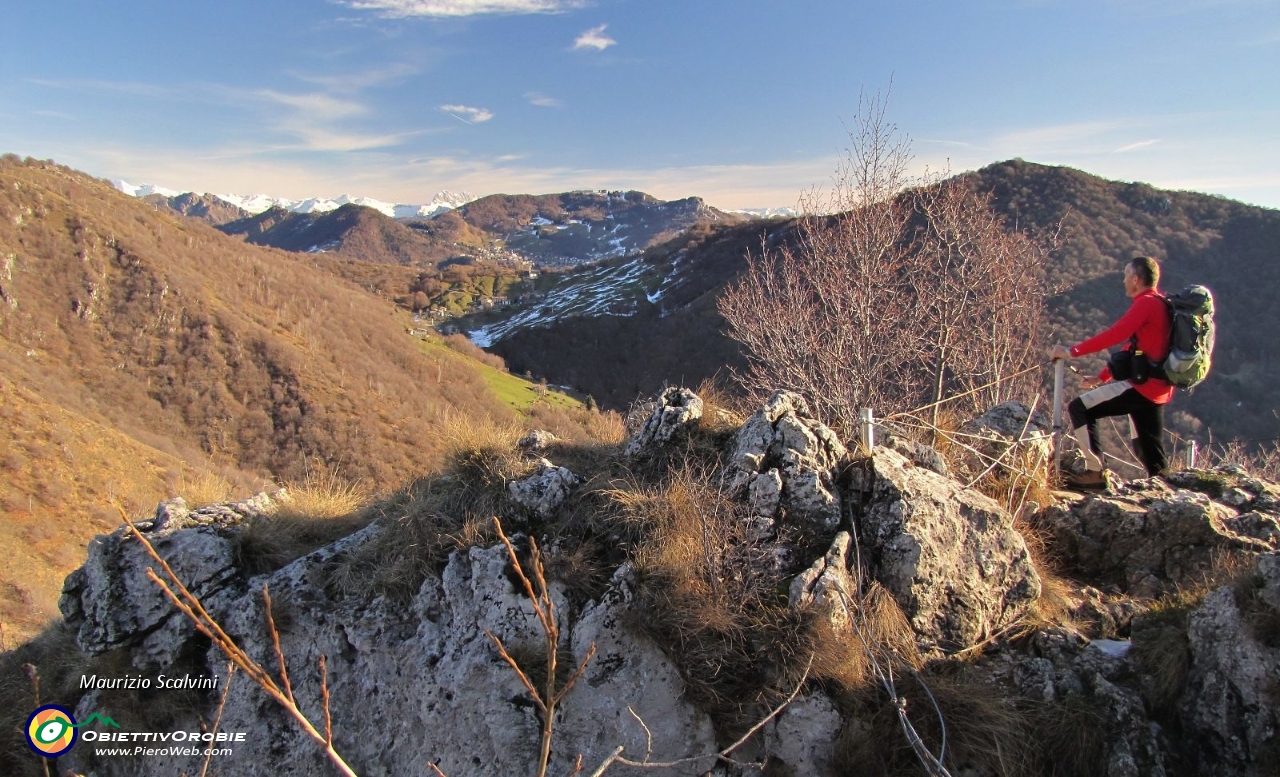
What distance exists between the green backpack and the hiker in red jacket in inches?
2.3

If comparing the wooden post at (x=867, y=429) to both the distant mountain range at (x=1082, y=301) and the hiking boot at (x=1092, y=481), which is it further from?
the distant mountain range at (x=1082, y=301)

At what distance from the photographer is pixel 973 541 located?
4309 mm

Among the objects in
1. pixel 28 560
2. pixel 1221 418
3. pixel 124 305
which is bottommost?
pixel 28 560

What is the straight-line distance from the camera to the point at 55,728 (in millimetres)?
4785

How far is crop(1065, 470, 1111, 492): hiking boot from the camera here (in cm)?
535

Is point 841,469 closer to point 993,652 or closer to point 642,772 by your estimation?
point 993,652

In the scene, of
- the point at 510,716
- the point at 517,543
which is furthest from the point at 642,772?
the point at 517,543

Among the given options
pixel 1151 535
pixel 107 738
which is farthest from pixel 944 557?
pixel 107 738

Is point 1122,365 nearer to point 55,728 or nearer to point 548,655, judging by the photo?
point 548,655

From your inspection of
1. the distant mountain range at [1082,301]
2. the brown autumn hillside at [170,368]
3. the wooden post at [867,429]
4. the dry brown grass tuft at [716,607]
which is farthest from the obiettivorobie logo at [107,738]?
the brown autumn hillside at [170,368]

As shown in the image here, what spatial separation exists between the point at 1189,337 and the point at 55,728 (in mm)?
9477

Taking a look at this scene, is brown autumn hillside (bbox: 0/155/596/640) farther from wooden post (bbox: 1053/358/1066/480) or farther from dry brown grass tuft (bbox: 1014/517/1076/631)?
dry brown grass tuft (bbox: 1014/517/1076/631)

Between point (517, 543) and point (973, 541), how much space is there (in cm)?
336

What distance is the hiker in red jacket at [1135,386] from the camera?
15.9 ft
